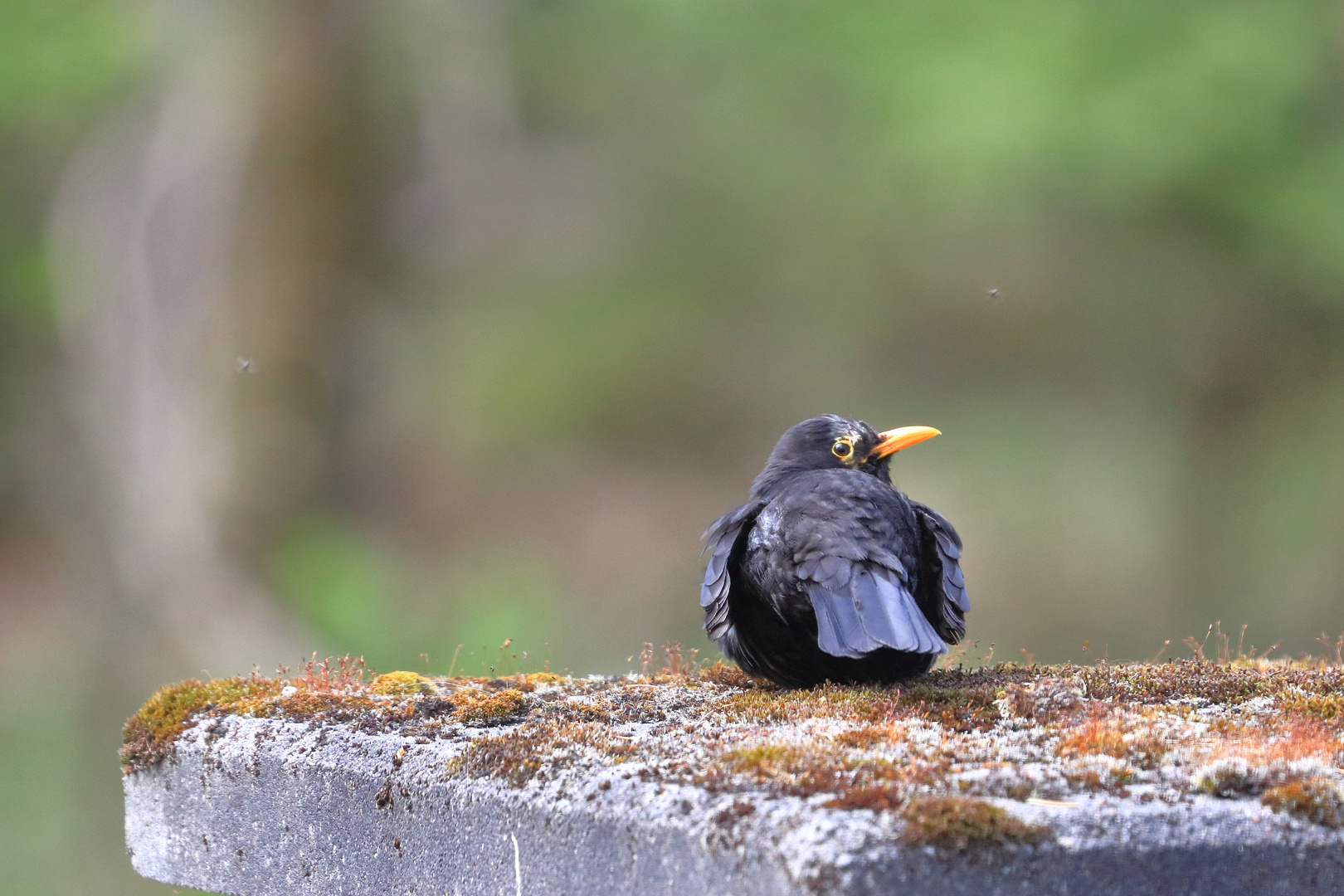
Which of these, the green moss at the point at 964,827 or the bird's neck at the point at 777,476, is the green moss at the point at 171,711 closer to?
the bird's neck at the point at 777,476

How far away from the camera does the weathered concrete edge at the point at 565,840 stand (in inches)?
82.1

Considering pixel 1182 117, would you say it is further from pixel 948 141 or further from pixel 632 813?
pixel 632 813

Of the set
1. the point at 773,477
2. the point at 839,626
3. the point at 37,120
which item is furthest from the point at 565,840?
the point at 37,120

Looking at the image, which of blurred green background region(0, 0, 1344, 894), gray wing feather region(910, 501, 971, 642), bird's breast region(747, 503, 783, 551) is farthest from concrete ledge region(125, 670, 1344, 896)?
blurred green background region(0, 0, 1344, 894)

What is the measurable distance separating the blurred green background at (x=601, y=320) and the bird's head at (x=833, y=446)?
14.3 feet

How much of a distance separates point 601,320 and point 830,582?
9820 millimetres

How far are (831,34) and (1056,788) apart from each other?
10003mm

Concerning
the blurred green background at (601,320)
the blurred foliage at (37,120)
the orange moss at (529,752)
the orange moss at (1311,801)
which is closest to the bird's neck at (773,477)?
the orange moss at (529,752)

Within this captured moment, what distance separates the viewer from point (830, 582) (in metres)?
3.69

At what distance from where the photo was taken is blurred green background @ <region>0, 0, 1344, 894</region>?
32.7ft

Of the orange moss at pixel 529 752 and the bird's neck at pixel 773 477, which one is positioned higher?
the bird's neck at pixel 773 477

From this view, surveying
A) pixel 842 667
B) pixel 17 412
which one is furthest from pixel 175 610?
pixel 842 667

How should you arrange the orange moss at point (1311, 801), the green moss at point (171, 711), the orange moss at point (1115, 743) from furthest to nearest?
the green moss at point (171, 711), the orange moss at point (1115, 743), the orange moss at point (1311, 801)

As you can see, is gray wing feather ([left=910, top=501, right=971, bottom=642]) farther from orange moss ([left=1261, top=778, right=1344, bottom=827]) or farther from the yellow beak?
orange moss ([left=1261, top=778, right=1344, bottom=827])
